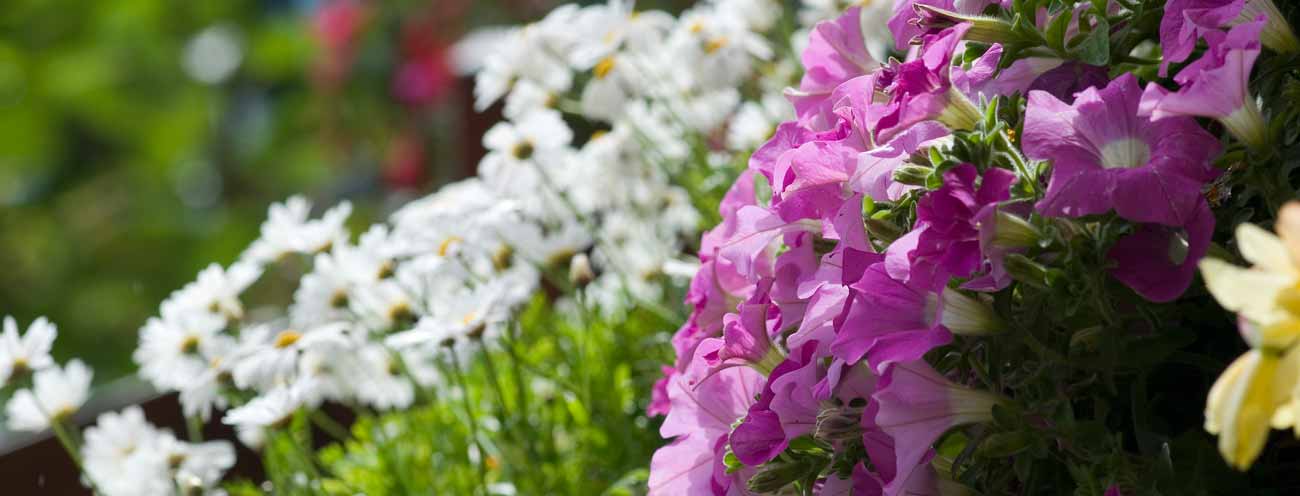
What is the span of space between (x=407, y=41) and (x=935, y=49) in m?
3.02

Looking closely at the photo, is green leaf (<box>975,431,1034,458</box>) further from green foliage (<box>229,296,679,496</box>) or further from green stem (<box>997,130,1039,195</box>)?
green foliage (<box>229,296,679,496</box>)

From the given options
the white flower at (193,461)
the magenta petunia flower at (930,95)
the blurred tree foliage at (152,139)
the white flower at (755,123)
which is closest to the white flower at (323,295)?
the white flower at (193,461)

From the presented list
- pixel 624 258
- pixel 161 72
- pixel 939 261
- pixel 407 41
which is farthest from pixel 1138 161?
pixel 161 72

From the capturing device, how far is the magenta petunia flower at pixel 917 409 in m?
0.39

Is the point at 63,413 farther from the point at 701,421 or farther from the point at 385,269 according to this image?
the point at 701,421

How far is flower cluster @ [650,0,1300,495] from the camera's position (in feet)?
1.20

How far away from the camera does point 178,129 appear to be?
12.0 feet

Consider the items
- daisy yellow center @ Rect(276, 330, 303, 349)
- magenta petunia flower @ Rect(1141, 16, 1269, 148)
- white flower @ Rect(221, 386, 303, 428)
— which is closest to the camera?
magenta petunia flower @ Rect(1141, 16, 1269, 148)

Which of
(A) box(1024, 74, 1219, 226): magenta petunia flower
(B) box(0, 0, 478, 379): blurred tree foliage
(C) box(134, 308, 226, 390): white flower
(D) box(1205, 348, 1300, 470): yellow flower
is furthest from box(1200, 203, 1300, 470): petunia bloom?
(B) box(0, 0, 478, 379): blurred tree foliage

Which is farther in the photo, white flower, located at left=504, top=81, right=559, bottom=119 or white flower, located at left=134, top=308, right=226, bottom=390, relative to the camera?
white flower, located at left=504, top=81, right=559, bottom=119

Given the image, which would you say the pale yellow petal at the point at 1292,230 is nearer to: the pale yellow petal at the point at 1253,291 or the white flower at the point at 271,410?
the pale yellow petal at the point at 1253,291

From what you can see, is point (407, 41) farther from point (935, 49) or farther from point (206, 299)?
point (935, 49)

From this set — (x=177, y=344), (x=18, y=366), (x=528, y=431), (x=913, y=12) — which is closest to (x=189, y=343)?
(x=177, y=344)

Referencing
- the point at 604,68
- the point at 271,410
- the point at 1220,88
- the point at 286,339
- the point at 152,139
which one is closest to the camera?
the point at 1220,88
